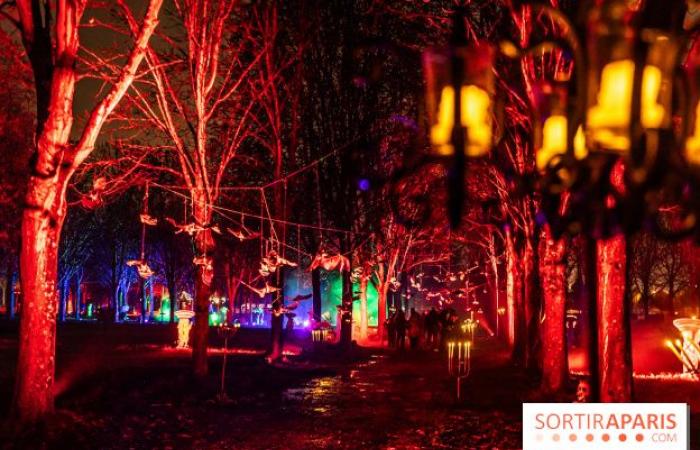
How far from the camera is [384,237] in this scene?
3831cm

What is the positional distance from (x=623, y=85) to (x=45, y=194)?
8696 millimetres

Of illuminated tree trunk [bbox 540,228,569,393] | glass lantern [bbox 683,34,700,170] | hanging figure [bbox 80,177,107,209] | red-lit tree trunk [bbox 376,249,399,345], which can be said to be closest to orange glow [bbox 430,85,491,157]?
glass lantern [bbox 683,34,700,170]

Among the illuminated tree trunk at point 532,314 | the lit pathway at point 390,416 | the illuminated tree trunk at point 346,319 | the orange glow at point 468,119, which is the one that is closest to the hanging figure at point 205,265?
the lit pathway at point 390,416

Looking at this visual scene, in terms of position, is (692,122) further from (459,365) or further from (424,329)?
(424,329)

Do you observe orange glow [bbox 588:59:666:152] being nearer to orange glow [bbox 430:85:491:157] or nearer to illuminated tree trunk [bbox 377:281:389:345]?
orange glow [bbox 430:85:491:157]

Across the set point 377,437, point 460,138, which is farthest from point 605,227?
point 377,437

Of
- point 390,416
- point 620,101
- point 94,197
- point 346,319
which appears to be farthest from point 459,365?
point 346,319

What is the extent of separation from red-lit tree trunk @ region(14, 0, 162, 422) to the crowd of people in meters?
21.7

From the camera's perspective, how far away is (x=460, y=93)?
5531 mm

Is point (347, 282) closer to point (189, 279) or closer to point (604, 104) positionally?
point (604, 104)

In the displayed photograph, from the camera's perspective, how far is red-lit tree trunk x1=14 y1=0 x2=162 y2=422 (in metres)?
10.6

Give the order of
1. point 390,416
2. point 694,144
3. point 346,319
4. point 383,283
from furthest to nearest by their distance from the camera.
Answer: point 383,283
point 346,319
point 390,416
point 694,144

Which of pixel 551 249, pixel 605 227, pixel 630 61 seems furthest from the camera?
pixel 551 249

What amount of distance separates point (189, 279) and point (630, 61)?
6463 centimetres
